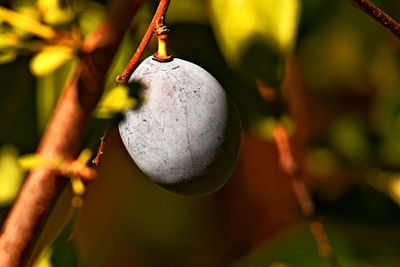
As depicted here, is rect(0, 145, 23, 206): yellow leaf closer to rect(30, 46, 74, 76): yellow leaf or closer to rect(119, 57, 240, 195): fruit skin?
rect(30, 46, 74, 76): yellow leaf

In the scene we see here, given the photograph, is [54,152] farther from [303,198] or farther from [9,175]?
[303,198]

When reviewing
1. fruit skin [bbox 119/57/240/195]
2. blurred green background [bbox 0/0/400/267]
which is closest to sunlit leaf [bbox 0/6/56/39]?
blurred green background [bbox 0/0/400/267]

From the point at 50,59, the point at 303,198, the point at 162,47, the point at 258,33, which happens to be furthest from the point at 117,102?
the point at 303,198

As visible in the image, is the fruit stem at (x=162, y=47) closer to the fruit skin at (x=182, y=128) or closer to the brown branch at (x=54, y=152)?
the fruit skin at (x=182, y=128)

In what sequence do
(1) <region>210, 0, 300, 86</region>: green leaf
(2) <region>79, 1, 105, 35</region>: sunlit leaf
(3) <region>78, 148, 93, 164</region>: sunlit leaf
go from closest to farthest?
(3) <region>78, 148, 93, 164</region>: sunlit leaf, (1) <region>210, 0, 300, 86</region>: green leaf, (2) <region>79, 1, 105, 35</region>: sunlit leaf

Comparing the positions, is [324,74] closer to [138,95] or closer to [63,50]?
[63,50]

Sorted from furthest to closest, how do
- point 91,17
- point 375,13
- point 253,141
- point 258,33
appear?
1. point 253,141
2. point 91,17
3. point 258,33
4. point 375,13

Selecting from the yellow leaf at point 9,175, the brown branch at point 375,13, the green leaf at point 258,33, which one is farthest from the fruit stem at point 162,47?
the yellow leaf at point 9,175
